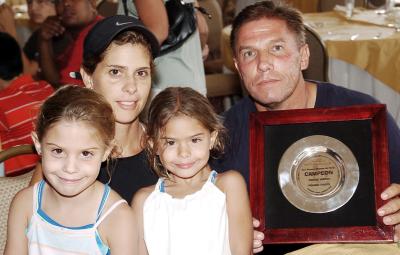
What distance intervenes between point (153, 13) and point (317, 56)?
68.4 inches

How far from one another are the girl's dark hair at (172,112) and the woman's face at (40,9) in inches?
157

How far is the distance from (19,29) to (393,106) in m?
4.01

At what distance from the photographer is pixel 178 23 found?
3.27 meters

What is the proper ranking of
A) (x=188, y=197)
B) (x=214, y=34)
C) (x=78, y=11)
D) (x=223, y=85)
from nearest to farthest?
(x=188, y=197)
(x=78, y=11)
(x=223, y=85)
(x=214, y=34)

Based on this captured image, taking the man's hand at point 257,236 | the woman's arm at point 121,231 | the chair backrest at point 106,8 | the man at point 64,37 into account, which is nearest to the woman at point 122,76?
the woman's arm at point 121,231

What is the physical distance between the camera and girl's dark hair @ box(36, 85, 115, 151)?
6.79ft

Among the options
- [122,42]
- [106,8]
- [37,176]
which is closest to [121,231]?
[37,176]

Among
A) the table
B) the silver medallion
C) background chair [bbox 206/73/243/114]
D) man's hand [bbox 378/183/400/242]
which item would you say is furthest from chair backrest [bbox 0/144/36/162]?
background chair [bbox 206/73/243/114]

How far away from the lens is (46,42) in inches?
219

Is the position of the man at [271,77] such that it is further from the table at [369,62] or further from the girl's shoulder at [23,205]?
the table at [369,62]

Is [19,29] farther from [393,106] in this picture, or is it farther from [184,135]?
[184,135]

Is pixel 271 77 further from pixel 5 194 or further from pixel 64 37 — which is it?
pixel 64 37

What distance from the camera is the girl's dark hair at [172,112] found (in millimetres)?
2209

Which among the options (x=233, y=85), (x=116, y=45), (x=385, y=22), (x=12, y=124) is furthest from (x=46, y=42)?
(x=116, y=45)
